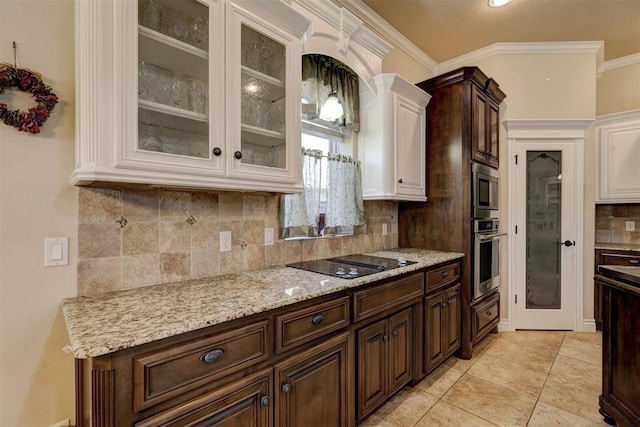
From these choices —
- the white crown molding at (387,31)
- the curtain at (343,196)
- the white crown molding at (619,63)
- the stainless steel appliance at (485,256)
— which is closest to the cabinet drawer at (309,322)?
the curtain at (343,196)

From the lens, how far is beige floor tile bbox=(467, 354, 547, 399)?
2.29 m

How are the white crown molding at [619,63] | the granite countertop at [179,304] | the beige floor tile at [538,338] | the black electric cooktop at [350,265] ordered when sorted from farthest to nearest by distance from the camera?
the white crown molding at [619,63] → the beige floor tile at [538,338] → the black electric cooktop at [350,265] → the granite countertop at [179,304]

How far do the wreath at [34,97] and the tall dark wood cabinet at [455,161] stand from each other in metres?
2.74

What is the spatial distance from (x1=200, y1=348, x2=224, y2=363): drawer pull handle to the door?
3382 mm

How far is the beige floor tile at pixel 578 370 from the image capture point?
7.84 ft

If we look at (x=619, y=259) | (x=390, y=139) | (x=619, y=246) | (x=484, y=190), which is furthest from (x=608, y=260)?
(x=390, y=139)

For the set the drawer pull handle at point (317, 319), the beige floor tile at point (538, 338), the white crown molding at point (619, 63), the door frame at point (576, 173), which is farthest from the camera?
the white crown molding at point (619, 63)

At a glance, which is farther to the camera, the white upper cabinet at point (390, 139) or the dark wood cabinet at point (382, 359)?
the white upper cabinet at point (390, 139)

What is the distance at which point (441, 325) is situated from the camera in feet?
7.95

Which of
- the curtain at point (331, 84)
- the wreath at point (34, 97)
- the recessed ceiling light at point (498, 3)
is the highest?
the recessed ceiling light at point (498, 3)

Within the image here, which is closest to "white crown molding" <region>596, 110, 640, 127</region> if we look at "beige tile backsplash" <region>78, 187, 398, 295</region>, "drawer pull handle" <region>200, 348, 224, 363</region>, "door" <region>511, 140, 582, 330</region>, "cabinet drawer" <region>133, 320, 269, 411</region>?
"door" <region>511, 140, 582, 330</region>

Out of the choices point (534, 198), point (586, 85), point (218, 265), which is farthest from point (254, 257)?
point (586, 85)

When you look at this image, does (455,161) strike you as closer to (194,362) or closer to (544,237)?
(544,237)

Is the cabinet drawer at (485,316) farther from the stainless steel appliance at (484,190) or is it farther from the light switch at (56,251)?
the light switch at (56,251)
